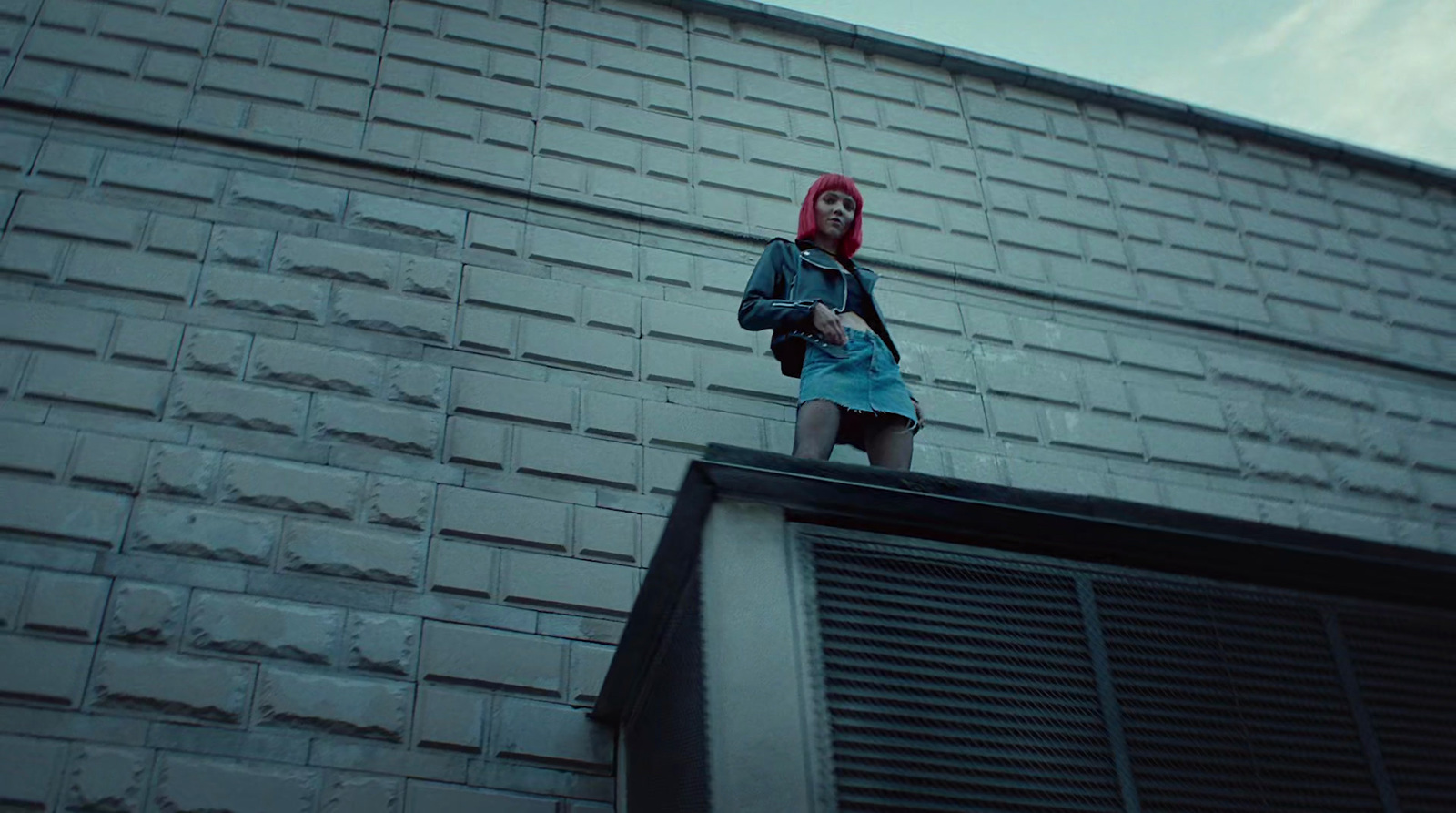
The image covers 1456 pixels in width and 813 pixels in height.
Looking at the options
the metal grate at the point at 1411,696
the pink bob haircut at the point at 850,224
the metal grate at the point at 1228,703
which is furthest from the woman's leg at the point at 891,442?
the metal grate at the point at 1411,696

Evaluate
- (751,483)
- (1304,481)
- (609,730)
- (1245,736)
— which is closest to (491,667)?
(609,730)

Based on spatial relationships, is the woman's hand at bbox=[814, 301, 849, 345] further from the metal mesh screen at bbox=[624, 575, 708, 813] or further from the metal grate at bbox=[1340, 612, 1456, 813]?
the metal grate at bbox=[1340, 612, 1456, 813]

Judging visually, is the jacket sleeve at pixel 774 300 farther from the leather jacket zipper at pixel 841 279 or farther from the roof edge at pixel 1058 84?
the roof edge at pixel 1058 84

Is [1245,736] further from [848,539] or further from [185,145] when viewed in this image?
[185,145]

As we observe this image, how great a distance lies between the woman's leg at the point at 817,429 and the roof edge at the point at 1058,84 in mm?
3783

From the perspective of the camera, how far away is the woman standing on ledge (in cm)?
521

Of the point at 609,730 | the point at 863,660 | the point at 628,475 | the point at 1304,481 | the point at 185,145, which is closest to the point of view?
the point at 863,660

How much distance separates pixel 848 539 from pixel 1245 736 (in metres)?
1.30

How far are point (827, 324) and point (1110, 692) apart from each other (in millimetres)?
1762

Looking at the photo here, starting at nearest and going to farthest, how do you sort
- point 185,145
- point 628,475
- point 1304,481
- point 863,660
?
point 863,660 → point 628,475 → point 185,145 → point 1304,481

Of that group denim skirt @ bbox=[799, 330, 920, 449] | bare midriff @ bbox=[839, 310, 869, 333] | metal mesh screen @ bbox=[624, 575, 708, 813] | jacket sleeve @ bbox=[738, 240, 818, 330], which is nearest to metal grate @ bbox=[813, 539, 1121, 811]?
metal mesh screen @ bbox=[624, 575, 708, 813]

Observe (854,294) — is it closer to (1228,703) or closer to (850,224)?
(850,224)

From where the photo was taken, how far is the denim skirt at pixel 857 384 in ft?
17.2

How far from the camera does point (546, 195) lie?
6.86 meters
